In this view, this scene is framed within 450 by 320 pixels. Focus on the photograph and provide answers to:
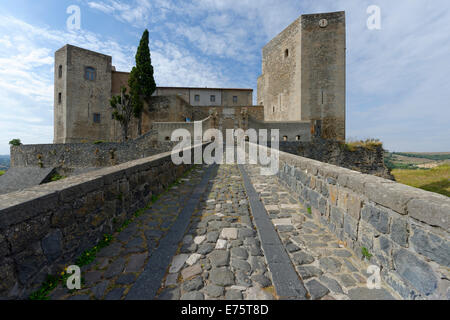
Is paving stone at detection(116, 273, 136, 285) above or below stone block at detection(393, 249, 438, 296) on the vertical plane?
below

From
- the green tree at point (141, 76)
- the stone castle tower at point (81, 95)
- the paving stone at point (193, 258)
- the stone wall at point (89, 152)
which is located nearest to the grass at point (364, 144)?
the stone wall at point (89, 152)

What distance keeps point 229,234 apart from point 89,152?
21259mm

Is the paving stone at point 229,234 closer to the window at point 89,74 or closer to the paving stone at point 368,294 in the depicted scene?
the paving stone at point 368,294

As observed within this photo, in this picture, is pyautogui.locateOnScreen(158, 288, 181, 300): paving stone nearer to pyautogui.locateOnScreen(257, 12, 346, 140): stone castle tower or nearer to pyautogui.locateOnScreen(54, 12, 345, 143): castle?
pyautogui.locateOnScreen(54, 12, 345, 143): castle

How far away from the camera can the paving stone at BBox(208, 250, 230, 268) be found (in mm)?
2229

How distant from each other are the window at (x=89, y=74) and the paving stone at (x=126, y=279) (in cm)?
2942

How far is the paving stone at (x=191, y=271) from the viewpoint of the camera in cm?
206

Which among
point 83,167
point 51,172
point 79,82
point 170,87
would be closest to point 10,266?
point 83,167

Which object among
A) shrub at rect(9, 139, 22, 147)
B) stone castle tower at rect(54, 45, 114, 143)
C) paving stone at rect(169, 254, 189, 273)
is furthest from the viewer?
stone castle tower at rect(54, 45, 114, 143)

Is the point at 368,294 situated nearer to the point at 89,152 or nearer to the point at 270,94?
the point at 89,152

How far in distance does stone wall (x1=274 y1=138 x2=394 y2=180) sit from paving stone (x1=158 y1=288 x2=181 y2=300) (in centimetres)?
1699

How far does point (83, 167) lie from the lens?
19438mm

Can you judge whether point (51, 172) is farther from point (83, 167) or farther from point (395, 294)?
point (395, 294)

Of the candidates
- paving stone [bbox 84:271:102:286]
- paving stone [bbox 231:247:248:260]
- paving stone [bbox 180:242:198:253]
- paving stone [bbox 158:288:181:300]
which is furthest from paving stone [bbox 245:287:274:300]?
paving stone [bbox 84:271:102:286]
